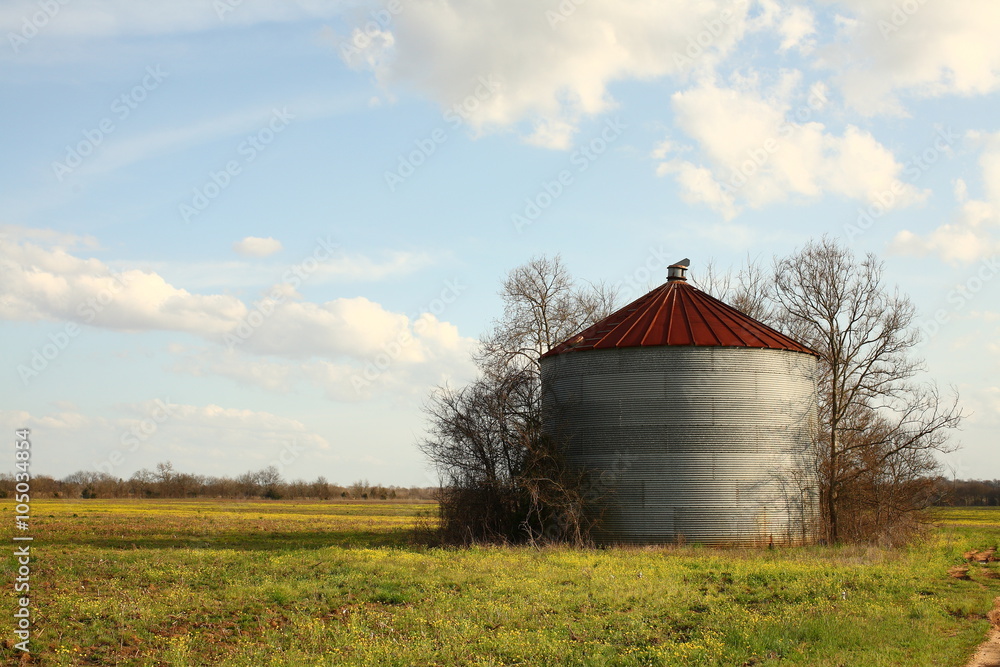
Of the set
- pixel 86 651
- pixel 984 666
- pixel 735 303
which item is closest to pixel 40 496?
pixel 735 303

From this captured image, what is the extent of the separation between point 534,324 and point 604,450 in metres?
17.2

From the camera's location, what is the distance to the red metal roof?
98.5 ft

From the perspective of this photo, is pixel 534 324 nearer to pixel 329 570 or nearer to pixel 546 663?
pixel 329 570

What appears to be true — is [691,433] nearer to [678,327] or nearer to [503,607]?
[678,327]

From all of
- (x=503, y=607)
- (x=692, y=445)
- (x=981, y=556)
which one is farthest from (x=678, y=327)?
(x=503, y=607)

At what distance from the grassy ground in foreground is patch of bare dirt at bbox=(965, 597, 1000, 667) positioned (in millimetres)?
227

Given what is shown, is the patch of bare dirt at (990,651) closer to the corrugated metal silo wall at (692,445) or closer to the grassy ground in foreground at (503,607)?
the grassy ground in foreground at (503,607)

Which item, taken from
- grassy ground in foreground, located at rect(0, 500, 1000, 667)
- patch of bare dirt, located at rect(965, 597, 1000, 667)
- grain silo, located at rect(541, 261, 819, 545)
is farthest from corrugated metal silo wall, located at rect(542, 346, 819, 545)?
patch of bare dirt, located at rect(965, 597, 1000, 667)

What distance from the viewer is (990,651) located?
14594 mm

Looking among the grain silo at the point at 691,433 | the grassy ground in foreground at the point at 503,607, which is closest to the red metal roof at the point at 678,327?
the grain silo at the point at 691,433

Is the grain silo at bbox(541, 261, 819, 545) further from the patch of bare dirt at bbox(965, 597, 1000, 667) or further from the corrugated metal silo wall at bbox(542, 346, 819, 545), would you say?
the patch of bare dirt at bbox(965, 597, 1000, 667)

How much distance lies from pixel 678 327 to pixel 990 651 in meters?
17.1

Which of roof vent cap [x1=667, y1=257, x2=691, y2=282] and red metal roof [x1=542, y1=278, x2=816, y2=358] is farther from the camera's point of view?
roof vent cap [x1=667, y1=257, x2=691, y2=282]

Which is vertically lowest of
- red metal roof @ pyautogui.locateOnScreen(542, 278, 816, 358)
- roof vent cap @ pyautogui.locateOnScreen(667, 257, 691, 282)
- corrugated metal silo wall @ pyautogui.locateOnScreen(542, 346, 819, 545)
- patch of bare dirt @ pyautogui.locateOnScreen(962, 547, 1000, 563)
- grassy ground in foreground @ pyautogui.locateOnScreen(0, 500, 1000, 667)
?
patch of bare dirt @ pyautogui.locateOnScreen(962, 547, 1000, 563)
